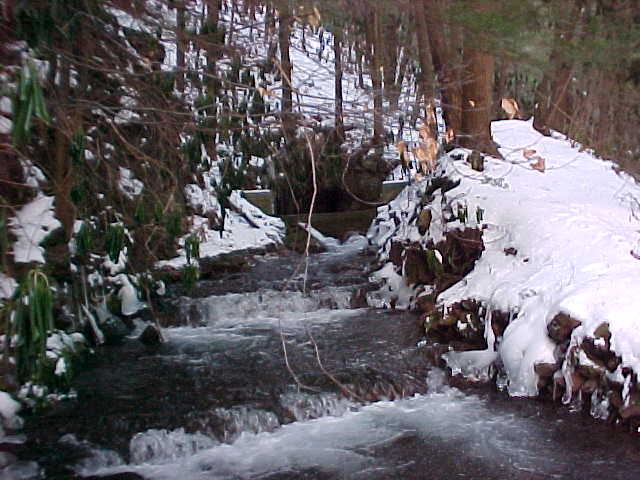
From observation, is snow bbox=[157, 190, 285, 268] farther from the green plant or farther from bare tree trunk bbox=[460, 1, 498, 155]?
the green plant

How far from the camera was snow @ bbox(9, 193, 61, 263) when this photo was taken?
22.0ft

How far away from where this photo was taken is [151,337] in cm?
852

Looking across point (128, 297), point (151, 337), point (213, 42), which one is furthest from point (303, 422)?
point (128, 297)

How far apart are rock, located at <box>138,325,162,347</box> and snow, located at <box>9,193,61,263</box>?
6.07 ft

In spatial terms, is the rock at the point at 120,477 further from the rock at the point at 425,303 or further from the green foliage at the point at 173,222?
the rock at the point at 425,303

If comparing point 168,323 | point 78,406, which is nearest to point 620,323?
point 78,406

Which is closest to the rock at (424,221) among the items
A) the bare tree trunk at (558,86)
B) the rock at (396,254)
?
the rock at (396,254)

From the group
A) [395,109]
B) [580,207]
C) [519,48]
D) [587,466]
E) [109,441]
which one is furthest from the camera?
[580,207]

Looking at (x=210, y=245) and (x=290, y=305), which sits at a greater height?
(x=210, y=245)

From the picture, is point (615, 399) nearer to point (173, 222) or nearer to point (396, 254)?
point (173, 222)

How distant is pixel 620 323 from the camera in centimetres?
629

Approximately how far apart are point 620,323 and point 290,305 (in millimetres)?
4510

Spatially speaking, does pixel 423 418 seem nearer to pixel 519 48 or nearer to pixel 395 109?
pixel 395 109

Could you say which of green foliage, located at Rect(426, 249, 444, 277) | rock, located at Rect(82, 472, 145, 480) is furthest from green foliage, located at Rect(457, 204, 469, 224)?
rock, located at Rect(82, 472, 145, 480)
